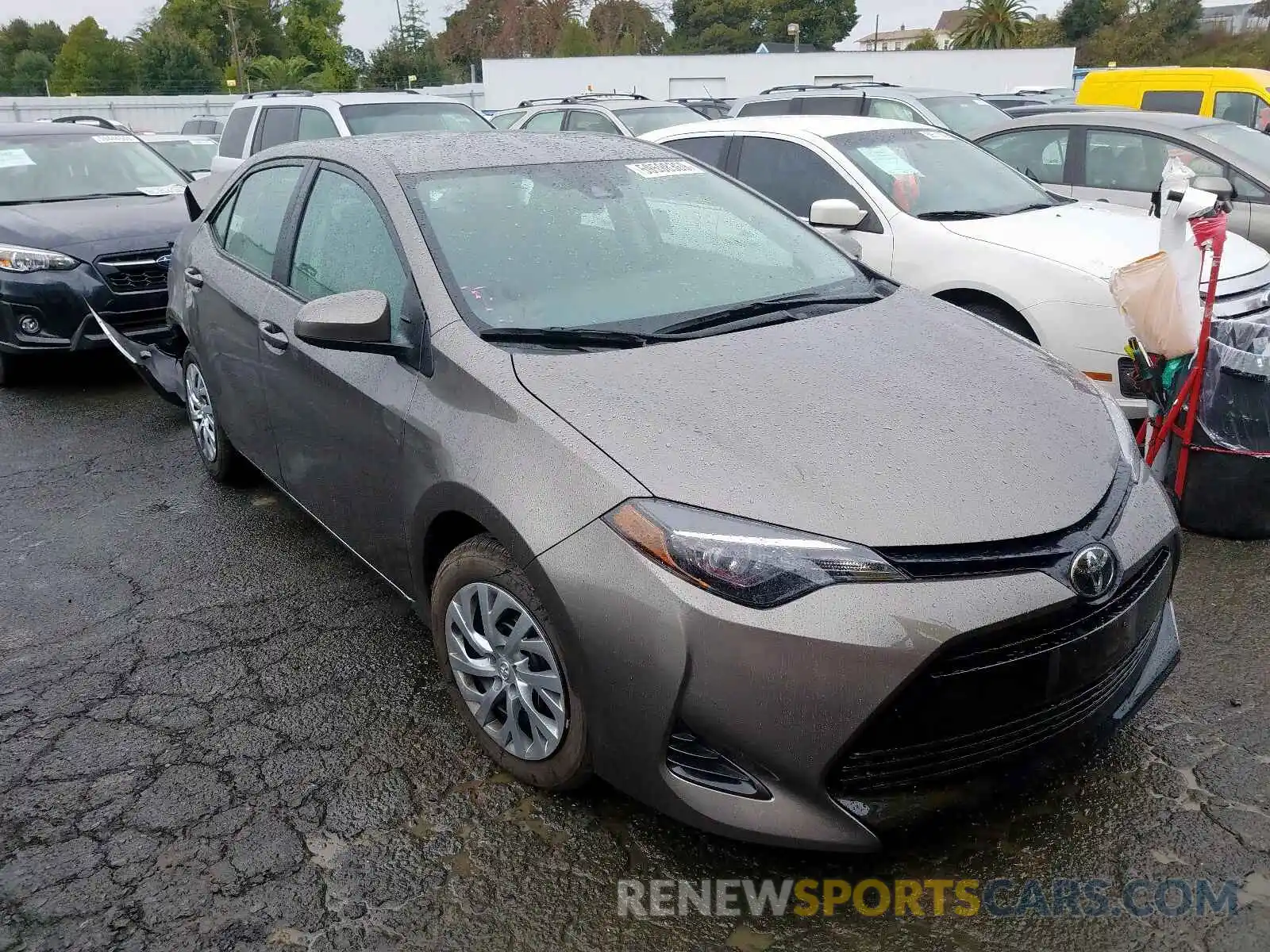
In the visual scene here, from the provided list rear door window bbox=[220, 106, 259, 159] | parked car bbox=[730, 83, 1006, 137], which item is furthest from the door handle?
parked car bbox=[730, 83, 1006, 137]

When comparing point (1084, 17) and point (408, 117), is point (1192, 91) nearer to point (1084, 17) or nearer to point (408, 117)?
point (408, 117)

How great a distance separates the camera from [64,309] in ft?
20.4

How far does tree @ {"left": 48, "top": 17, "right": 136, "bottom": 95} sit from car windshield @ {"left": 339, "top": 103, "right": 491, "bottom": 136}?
48.5 metres

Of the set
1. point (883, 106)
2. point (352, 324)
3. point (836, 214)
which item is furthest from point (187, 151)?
point (352, 324)

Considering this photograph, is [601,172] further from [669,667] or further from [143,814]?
[143,814]

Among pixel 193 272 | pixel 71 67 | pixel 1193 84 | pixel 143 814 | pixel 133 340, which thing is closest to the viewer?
pixel 143 814

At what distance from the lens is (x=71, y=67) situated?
5766cm

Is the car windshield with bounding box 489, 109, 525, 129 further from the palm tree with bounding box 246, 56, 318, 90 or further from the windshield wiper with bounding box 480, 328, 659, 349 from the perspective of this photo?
the palm tree with bounding box 246, 56, 318, 90

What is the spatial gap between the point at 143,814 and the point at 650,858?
1.35 metres

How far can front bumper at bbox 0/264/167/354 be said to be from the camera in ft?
20.2

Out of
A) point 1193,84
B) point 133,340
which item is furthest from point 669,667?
point 1193,84

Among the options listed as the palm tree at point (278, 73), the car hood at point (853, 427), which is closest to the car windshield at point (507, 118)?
the car hood at point (853, 427)

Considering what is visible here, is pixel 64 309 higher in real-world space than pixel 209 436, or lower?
higher

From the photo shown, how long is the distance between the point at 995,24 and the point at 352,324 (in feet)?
212
